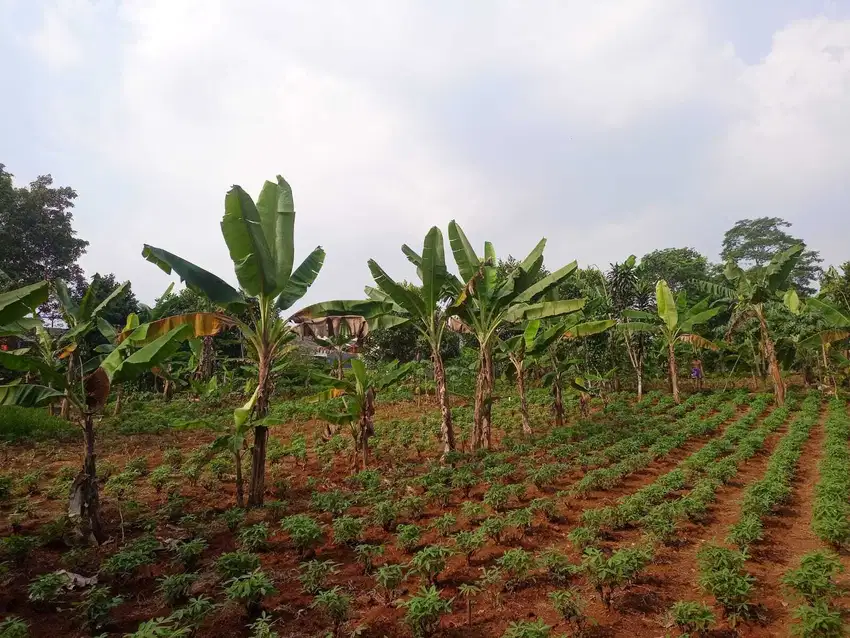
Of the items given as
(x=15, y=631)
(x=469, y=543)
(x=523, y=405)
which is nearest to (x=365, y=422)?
(x=469, y=543)

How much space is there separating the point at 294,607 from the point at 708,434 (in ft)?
42.0

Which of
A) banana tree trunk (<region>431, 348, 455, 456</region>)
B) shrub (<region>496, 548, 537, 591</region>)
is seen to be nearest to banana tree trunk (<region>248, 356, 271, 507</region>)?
banana tree trunk (<region>431, 348, 455, 456</region>)

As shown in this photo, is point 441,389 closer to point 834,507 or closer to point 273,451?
point 273,451

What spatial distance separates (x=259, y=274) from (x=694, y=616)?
672 centimetres

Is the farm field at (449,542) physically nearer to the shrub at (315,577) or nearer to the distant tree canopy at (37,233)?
the shrub at (315,577)

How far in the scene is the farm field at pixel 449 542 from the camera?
4.40 m

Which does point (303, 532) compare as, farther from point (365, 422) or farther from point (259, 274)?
point (365, 422)

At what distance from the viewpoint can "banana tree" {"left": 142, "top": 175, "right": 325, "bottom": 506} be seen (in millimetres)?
7250

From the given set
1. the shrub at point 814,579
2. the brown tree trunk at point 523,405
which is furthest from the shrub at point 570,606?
the brown tree trunk at point 523,405

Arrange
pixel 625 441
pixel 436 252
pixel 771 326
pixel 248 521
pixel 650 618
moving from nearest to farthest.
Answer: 1. pixel 650 618
2. pixel 248 521
3. pixel 436 252
4. pixel 625 441
5. pixel 771 326

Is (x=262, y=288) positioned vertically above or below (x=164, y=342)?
above

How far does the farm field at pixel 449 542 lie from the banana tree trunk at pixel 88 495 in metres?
0.32

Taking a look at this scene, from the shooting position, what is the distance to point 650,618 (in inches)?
179

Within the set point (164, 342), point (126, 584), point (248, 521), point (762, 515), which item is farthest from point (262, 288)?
point (762, 515)
